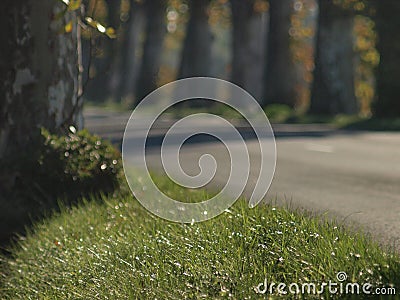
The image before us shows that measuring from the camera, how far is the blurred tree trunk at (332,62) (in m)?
29.4

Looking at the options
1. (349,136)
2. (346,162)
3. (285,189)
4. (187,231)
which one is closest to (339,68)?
(349,136)

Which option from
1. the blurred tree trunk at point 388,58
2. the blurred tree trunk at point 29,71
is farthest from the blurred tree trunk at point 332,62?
the blurred tree trunk at point 29,71

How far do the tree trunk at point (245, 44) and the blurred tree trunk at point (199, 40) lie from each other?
316 centimetres

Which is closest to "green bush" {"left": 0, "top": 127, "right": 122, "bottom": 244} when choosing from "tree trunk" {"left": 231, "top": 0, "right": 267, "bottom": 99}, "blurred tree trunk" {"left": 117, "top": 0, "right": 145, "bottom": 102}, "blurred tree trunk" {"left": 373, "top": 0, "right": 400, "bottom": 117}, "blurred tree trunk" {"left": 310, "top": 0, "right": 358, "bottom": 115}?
"blurred tree trunk" {"left": 373, "top": 0, "right": 400, "bottom": 117}

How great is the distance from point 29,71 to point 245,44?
29172 millimetres

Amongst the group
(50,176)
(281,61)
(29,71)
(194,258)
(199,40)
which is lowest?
(281,61)

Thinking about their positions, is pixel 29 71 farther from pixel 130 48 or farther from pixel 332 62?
pixel 130 48

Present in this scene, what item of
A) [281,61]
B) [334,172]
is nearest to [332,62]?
[281,61]

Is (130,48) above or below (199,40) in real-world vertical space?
below

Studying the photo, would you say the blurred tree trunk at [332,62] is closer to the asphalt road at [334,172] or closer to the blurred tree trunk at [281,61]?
the blurred tree trunk at [281,61]

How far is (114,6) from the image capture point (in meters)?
51.3

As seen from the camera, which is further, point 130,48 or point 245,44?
point 130,48

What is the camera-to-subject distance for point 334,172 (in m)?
12.3

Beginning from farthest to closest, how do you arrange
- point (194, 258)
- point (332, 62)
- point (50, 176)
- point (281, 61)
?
1. point (281, 61)
2. point (332, 62)
3. point (50, 176)
4. point (194, 258)
